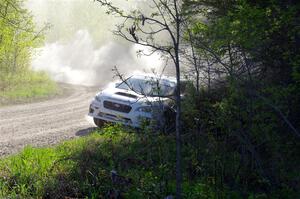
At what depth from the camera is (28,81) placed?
2519cm

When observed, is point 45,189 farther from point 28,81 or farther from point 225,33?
point 28,81

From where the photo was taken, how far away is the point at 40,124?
41.7ft

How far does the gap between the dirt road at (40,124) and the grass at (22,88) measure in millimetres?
2185

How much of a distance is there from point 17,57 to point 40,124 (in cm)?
1746

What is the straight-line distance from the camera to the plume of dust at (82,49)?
39.3 meters

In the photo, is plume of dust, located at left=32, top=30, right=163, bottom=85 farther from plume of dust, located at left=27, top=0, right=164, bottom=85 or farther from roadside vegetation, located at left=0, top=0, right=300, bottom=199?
roadside vegetation, located at left=0, top=0, right=300, bottom=199

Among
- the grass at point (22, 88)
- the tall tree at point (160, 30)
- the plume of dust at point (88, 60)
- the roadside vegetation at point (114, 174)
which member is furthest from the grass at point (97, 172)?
the plume of dust at point (88, 60)

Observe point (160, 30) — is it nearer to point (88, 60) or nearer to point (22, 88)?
point (22, 88)

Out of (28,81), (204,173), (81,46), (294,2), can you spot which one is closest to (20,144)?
(204,173)

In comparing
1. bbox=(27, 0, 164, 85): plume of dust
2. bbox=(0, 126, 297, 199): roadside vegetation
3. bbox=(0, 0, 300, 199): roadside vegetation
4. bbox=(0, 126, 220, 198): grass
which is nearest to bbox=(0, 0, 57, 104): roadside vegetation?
bbox=(27, 0, 164, 85): plume of dust

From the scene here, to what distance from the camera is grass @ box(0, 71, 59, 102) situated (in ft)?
64.0

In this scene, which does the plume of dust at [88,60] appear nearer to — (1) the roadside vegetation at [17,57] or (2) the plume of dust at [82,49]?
(2) the plume of dust at [82,49]

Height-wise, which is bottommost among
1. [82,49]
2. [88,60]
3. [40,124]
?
[40,124]

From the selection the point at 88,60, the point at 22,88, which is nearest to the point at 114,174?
the point at 22,88
